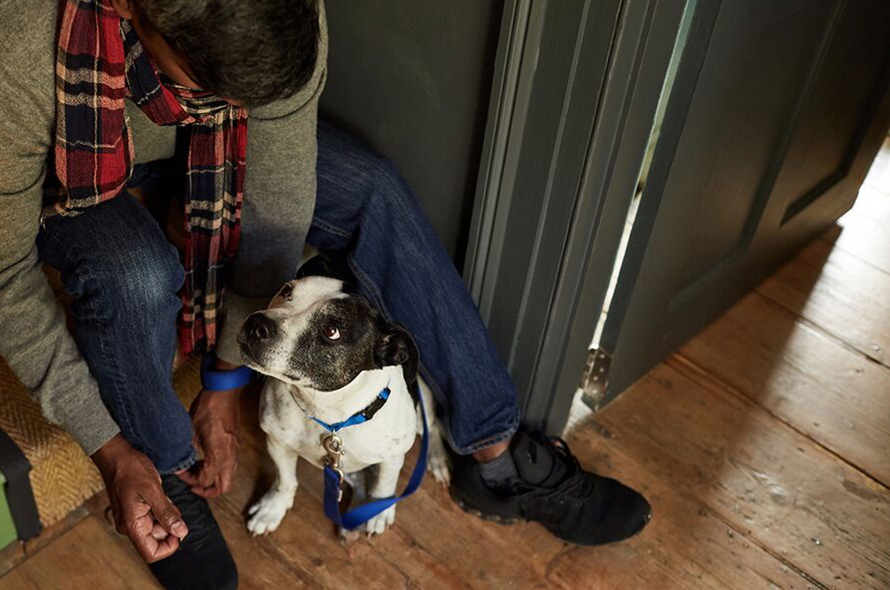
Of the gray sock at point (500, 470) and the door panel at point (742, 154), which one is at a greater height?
the door panel at point (742, 154)

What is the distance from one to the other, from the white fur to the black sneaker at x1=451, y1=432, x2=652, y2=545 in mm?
142

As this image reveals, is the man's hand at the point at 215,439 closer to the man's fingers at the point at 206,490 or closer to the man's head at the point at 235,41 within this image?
the man's fingers at the point at 206,490

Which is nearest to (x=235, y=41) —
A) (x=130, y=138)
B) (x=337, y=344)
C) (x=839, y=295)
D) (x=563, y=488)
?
(x=130, y=138)

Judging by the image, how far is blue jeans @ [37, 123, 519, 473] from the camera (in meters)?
1.22

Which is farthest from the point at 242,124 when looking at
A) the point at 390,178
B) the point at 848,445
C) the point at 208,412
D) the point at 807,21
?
the point at 848,445

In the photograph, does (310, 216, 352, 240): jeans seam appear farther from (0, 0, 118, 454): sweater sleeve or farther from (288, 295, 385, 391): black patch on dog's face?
(0, 0, 118, 454): sweater sleeve

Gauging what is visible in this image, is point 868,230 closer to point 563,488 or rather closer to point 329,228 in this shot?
point 563,488

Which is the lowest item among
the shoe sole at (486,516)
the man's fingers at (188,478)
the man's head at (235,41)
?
the shoe sole at (486,516)

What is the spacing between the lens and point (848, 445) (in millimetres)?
1798

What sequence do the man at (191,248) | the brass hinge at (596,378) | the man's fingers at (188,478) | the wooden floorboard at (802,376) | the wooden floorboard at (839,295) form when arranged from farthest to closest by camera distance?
the wooden floorboard at (839,295), the wooden floorboard at (802,376), the brass hinge at (596,378), the man's fingers at (188,478), the man at (191,248)

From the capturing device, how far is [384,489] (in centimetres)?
153

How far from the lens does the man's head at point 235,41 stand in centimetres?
86

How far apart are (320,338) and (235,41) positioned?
424mm

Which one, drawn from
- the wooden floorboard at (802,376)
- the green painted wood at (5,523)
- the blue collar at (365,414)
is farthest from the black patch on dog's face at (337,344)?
the wooden floorboard at (802,376)
